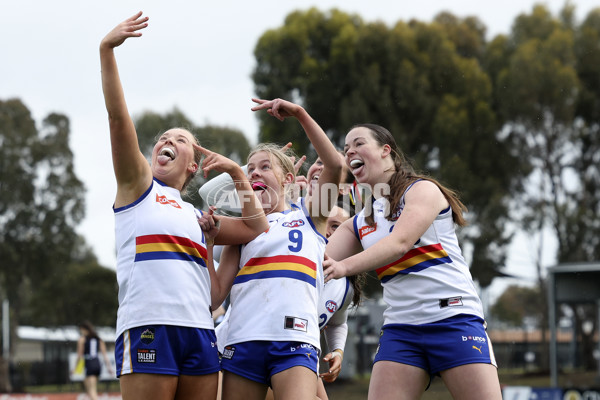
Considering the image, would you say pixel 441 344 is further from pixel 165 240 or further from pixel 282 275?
pixel 165 240

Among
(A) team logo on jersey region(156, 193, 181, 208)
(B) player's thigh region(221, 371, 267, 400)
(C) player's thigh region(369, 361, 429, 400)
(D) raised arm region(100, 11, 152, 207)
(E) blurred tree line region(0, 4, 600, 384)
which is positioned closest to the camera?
(D) raised arm region(100, 11, 152, 207)

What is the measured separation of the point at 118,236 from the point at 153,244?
0.71 ft

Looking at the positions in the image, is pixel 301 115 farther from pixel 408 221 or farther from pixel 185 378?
pixel 185 378

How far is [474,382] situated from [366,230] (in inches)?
39.3

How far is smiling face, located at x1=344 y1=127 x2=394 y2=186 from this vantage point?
13.1ft

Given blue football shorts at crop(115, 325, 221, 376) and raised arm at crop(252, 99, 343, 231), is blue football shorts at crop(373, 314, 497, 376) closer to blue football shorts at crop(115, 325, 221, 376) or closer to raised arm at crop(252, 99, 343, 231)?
raised arm at crop(252, 99, 343, 231)

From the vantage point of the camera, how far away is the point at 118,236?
136 inches

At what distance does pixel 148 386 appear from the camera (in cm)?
325

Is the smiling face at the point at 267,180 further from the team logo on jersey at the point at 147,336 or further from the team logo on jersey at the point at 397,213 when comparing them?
the team logo on jersey at the point at 147,336

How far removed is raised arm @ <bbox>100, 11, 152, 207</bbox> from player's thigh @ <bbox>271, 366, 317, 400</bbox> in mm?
1101

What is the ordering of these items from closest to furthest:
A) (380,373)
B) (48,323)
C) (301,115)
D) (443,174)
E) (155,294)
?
(155,294), (301,115), (380,373), (443,174), (48,323)

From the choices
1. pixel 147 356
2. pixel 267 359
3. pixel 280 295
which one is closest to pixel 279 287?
pixel 280 295

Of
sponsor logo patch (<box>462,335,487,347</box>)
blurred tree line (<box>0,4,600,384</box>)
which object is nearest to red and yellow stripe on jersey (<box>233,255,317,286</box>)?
sponsor logo patch (<box>462,335,487,347</box>)

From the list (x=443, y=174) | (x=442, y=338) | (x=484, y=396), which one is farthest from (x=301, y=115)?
(x=443, y=174)
